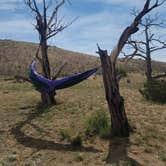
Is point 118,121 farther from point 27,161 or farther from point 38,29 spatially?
point 38,29

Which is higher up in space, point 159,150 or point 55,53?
point 55,53

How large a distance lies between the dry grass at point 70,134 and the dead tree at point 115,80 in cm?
42

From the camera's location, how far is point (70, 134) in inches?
404

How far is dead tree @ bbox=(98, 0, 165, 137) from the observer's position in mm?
9398

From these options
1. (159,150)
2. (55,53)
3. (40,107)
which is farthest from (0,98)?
(55,53)

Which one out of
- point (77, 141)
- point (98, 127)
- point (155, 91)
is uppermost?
point (155, 91)

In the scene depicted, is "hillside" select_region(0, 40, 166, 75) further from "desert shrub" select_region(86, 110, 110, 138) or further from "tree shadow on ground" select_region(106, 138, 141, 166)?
"tree shadow on ground" select_region(106, 138, 141, 166)

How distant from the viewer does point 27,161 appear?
8.38m

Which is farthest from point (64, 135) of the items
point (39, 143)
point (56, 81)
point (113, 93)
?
point (56, 81)

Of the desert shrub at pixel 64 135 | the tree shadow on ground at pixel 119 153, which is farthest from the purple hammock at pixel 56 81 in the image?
the tree shadow on ground at pixel 119 153

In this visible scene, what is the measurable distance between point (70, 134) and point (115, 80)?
1.86m

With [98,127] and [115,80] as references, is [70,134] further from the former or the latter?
[115,80]

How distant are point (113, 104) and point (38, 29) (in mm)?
6886

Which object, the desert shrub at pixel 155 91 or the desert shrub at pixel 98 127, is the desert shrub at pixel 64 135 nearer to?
the desert shrub at pixel 98 127
